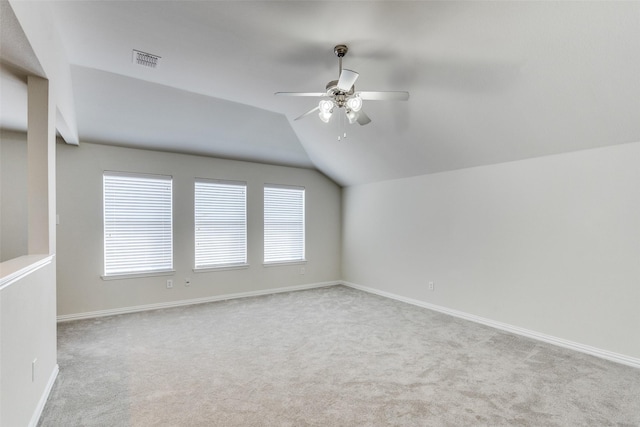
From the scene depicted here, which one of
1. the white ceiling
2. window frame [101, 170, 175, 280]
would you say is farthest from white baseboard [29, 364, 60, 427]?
the white ceiling

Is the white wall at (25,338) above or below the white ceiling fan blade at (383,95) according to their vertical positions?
below

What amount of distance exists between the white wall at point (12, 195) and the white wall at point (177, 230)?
Answer: 363 millimetres

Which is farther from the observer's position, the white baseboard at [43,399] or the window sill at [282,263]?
the window sill at [282,263]

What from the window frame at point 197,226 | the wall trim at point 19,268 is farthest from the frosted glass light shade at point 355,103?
the window frame at point 197,226

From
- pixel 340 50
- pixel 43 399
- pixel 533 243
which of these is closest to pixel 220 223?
pixel 43 399

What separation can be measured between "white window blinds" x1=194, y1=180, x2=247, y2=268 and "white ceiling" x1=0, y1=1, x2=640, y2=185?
3.64 ft

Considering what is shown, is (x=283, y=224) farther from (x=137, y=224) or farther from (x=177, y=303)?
(x=137, y=224)

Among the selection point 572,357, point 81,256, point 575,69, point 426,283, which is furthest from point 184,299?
point 575,69

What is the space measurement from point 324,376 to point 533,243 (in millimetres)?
2804

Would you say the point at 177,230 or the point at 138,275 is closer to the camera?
the point at 138,275

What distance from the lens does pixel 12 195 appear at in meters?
3.93

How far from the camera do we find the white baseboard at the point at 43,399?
199 centimetres

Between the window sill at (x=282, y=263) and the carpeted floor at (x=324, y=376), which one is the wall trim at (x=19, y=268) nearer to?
the carpeted floor at (x=324, y=376)

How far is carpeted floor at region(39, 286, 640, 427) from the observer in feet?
6.98
